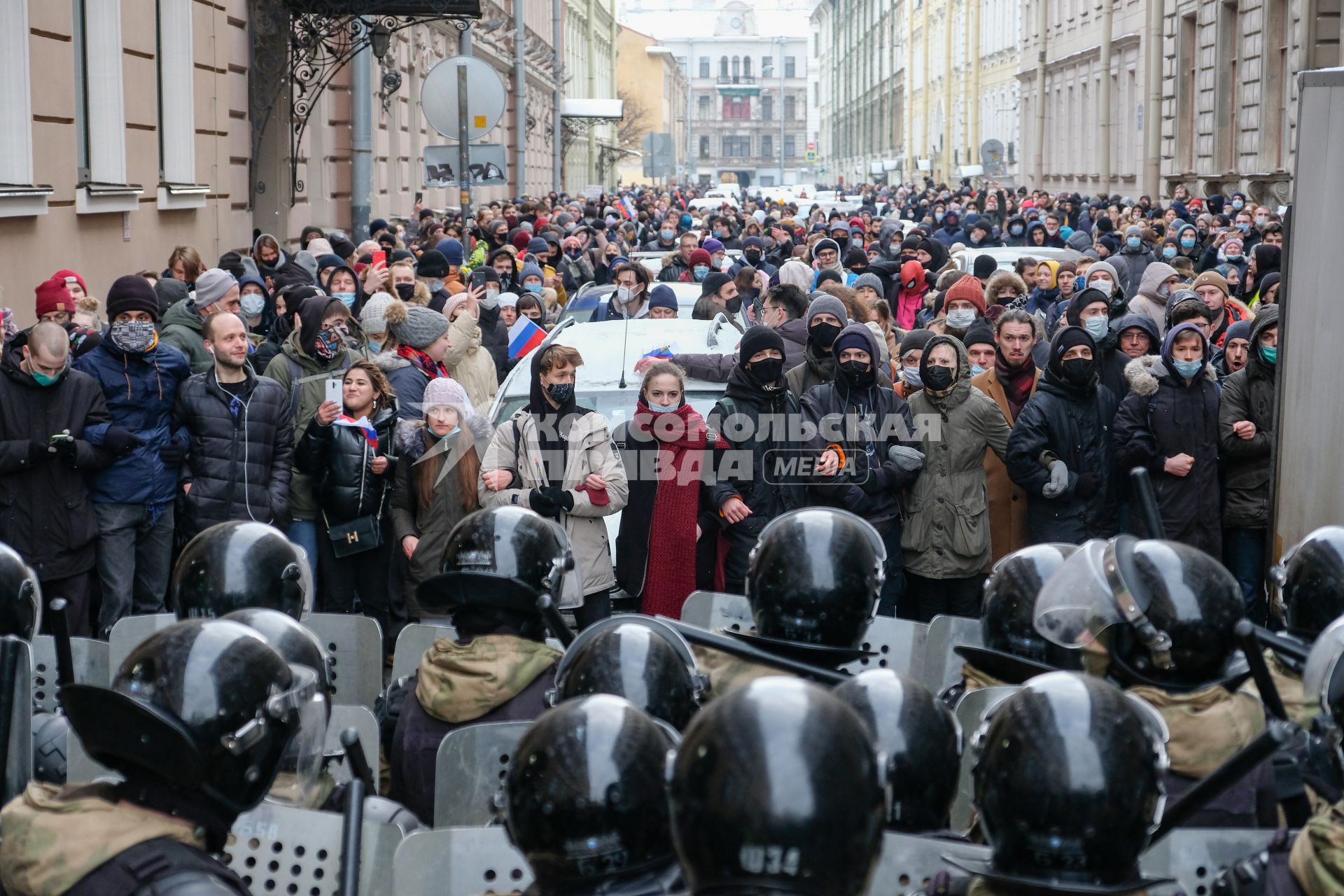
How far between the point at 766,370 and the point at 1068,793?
4505 mm

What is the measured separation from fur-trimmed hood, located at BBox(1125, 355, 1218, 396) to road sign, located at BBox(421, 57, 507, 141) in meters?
5.64

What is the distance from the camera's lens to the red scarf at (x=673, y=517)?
671 cm

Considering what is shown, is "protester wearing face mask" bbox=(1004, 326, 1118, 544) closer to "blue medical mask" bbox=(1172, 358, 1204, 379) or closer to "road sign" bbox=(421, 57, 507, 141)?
"blue medical mask" bbox=(1172, 358, 1204, 379)

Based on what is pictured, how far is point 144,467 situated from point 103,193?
5335mm

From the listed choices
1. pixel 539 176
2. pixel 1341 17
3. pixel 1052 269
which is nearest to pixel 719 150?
pixel 539 176

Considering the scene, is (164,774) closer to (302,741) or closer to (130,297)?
(302,741)

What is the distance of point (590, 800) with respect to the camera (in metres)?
2.44

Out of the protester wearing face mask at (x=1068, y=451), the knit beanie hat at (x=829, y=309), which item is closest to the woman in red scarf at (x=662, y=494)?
the knit beanie hat at (x=829, y=309)

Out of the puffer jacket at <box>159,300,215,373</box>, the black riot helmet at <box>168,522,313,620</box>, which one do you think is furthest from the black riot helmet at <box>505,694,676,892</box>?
the puffer jacket at <box>159,300,215,373</box>

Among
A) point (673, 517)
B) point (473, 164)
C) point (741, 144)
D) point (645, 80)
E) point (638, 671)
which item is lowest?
point (673, 517)

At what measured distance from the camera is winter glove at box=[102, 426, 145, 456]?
660 cm

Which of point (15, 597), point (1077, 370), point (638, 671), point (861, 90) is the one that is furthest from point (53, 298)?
point (861, 90)

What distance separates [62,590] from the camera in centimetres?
666

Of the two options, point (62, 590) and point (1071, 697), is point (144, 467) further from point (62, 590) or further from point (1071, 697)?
point (1071, 697)
